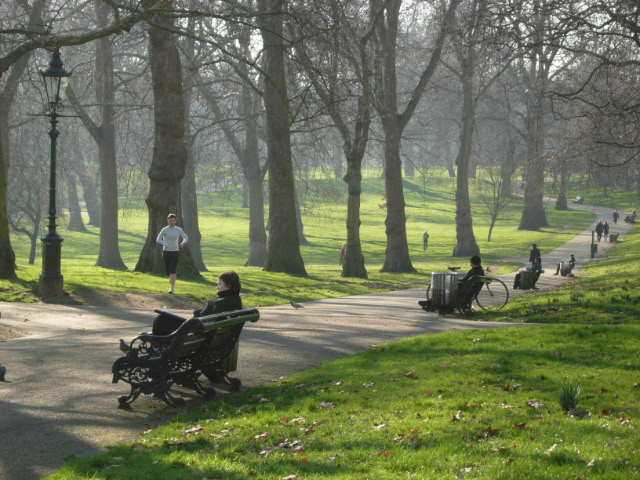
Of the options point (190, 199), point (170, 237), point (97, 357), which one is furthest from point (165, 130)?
point (190, 199)

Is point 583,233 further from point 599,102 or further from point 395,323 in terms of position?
point 395,323

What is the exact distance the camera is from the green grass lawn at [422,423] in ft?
17.3

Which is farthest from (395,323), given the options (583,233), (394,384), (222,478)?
(583,233)

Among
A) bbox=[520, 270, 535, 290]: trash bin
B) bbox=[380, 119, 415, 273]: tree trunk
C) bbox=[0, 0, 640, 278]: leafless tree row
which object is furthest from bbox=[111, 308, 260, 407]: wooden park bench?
bbox=[380, 119, 415, 273]: tree trunk

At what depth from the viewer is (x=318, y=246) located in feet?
190

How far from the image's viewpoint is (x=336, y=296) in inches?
874

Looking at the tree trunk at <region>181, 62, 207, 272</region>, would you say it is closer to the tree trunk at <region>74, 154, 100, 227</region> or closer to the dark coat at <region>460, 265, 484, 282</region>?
the dark coat at <region>460, 265, 484, 282</region>

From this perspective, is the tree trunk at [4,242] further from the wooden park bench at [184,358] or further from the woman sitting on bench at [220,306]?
the wooden park bench at [184,358]

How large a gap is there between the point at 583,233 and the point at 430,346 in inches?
2222

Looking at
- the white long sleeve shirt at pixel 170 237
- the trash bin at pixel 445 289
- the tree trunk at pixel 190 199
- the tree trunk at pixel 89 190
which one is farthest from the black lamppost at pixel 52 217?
the tree trunk at pixel 89 190

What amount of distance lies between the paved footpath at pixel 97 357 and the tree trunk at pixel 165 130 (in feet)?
17.5

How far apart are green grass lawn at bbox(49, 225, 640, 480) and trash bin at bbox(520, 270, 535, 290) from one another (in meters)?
14.6

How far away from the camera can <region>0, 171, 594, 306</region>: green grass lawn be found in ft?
65.4

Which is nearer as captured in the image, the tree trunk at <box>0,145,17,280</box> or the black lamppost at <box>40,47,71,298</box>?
the black lamppost at <box>40,47,71,298</box>
